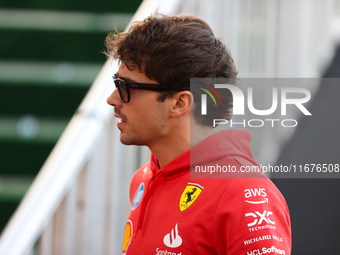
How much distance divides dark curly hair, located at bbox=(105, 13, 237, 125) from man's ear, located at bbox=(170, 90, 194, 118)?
2 centimetres

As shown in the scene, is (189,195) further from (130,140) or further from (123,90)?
(123,90)

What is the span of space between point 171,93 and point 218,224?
1.55 ft

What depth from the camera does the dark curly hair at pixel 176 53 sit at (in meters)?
1.33

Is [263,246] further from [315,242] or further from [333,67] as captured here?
[333,67]

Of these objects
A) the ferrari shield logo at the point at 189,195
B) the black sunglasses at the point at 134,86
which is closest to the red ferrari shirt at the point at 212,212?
the ferrari shield logo at the point at 189,195

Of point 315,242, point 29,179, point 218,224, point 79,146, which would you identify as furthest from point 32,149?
point 218,224

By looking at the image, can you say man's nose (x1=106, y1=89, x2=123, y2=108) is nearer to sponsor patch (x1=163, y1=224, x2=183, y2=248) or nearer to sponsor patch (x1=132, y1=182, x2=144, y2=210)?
sponsor patch (x1=132, y1=182, x2=144, y2=210)

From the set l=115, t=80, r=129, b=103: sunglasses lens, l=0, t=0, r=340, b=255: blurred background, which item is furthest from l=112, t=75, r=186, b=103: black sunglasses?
l=0, t=0, r=340, b=255: blurred background

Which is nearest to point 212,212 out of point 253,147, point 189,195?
point 189,195

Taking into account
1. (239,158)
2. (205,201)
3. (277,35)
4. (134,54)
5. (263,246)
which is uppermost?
(277,35)

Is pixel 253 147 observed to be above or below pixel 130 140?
above

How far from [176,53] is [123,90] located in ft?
0.72

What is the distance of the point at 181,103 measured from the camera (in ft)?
4.43

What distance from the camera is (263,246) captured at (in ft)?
3.41
